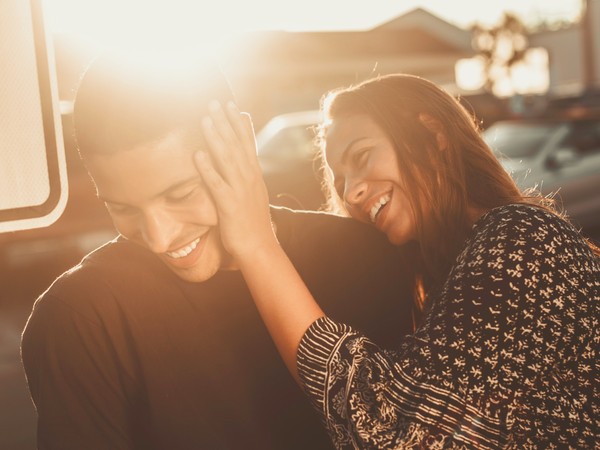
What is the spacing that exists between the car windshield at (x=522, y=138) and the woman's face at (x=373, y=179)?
7.97 meters

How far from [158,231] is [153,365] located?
32 cm

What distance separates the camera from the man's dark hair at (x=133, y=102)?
192 centimetres

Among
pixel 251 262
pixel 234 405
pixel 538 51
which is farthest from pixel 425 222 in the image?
pixel 538 51

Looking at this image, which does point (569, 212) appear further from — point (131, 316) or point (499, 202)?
point (131, 316)

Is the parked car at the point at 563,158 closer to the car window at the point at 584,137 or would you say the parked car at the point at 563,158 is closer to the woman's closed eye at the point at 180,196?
the car window at the point at 584,137

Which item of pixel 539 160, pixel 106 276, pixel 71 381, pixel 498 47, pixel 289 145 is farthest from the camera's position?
pixel 498 47

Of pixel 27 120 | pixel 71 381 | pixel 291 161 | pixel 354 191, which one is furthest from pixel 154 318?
pixel 291 161

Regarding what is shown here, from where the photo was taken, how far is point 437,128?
8.58ft

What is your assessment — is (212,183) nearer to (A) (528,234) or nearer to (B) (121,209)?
(B) (121,209)

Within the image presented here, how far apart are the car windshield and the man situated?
28.5 feet

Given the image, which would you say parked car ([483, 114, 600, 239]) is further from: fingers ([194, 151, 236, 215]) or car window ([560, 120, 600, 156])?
fingers ([194, 151, 236, 215])

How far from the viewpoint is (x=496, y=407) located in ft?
6.10

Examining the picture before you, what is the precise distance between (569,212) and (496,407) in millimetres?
8271

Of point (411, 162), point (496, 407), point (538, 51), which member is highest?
point (411, 162)
